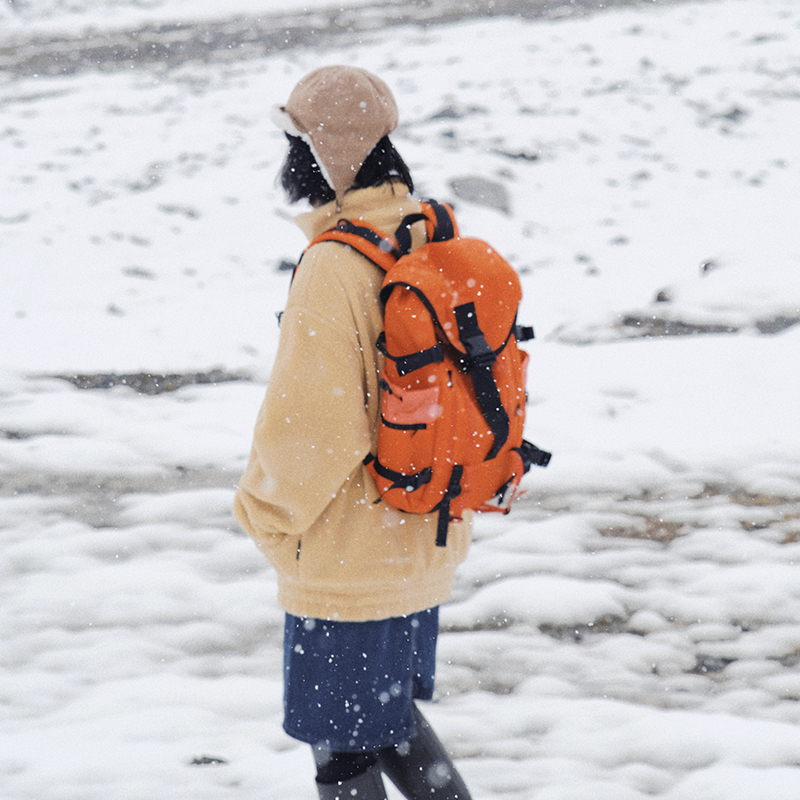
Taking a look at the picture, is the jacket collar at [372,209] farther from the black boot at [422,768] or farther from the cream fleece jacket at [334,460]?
the black boot at [422,768]

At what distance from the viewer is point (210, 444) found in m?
5.04

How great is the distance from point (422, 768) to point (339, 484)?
0.72 meters

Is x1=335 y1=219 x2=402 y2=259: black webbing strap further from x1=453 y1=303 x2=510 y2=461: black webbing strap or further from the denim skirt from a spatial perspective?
the denim skirt

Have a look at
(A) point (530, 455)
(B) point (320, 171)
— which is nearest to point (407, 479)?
(A) point (530, 455)

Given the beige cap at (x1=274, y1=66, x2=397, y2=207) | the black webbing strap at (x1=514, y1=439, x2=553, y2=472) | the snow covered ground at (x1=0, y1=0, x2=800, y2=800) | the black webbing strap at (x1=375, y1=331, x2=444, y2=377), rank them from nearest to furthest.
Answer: the black webbing strap at (x1=375, y1=331, x2=444, y2=377) → the beige cap at (x1=274, y1=66, x2=397, y2=207) → the black webbing strap at (x1=514, y1=439, x2=553, y2=472) → the snow covered ground at (x1=0, y1=0, x2=800, y2=800)

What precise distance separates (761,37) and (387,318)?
50.7 ft

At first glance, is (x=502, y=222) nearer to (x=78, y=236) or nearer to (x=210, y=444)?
(x=78, y=236)

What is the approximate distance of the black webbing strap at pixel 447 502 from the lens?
5.56 feet

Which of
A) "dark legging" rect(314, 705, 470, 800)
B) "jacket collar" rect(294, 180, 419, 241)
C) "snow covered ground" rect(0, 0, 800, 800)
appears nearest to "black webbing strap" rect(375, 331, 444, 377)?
"jacket collar" rect(294, 180, 419, 241)

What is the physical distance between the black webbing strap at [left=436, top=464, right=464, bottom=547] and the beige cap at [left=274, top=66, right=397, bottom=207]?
63 cm

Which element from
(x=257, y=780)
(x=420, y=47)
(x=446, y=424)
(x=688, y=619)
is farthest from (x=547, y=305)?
(x=420, y=47)

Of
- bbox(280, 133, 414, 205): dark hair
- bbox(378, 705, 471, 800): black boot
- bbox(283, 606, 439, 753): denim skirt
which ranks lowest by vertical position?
bbox(378, 705, 471, 800): black boot

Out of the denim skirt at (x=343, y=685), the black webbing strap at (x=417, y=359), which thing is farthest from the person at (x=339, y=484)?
the black webbing strap at (x=417, y=359)

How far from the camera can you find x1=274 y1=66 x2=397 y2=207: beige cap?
1.71 meters
